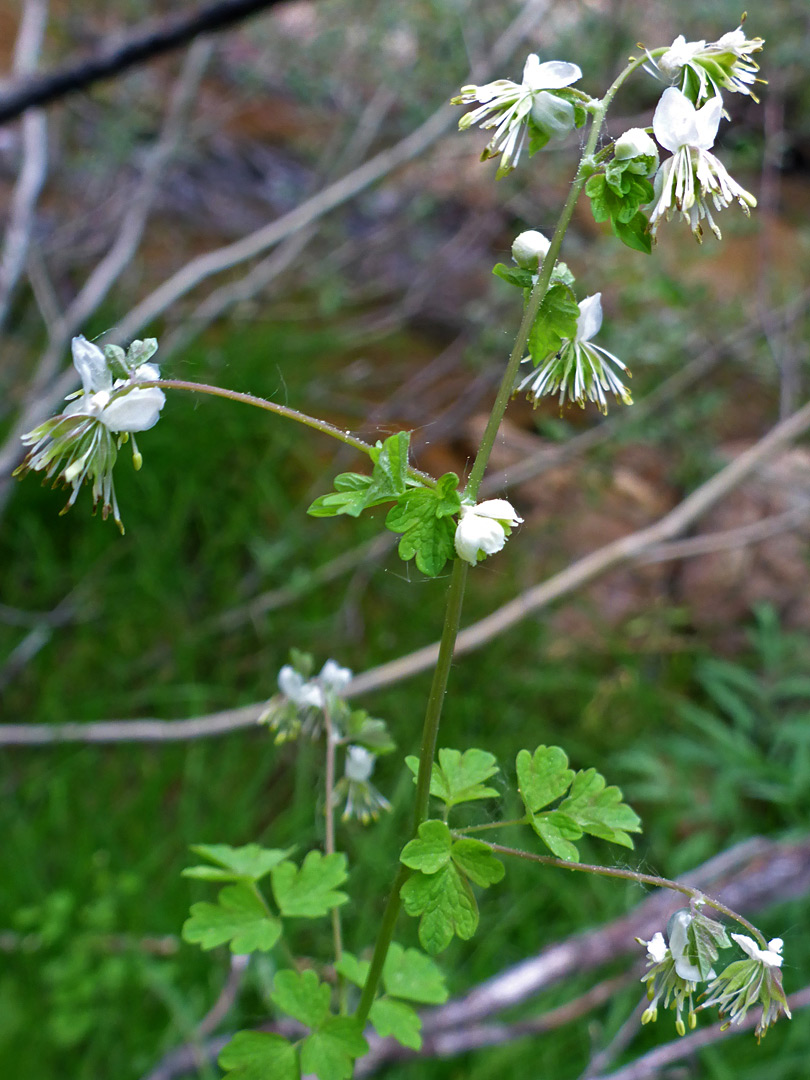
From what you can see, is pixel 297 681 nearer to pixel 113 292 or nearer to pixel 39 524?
pixel 39 524

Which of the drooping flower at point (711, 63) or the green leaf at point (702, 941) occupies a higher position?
the drooping flower at point (711, 63)

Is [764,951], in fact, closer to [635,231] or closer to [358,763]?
[358,763]

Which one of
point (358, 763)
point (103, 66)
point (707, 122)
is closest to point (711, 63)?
point (707, 122)

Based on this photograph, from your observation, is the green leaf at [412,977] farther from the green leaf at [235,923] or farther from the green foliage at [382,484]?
the green foliage at [382,484]

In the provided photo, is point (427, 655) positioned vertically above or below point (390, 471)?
below

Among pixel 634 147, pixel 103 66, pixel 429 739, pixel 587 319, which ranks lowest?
pixel 429 739

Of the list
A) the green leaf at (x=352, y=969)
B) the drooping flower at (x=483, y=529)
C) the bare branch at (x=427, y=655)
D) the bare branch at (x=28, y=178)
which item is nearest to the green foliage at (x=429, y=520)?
the drooping flower at (x=483, y=529)

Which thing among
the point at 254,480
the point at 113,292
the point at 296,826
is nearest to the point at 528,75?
the point at 296,826
